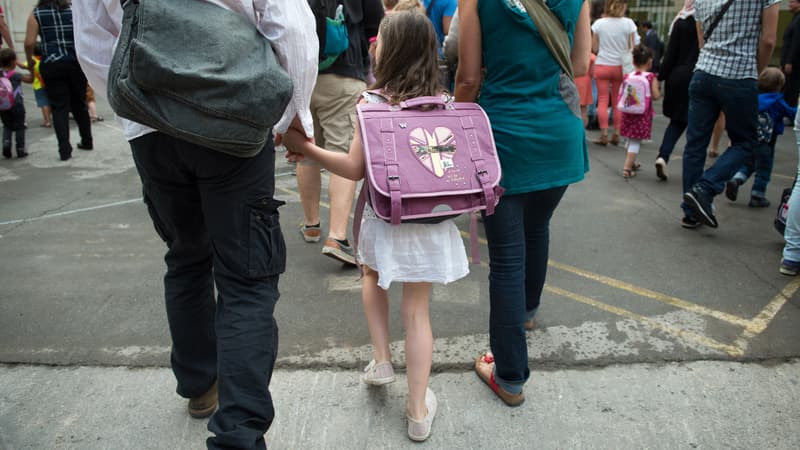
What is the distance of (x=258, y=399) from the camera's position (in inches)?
79.8

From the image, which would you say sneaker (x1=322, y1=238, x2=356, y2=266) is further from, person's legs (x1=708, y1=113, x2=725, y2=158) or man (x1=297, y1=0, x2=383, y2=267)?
person's legs (x1=708, y1=113, x2=725, y2=158)

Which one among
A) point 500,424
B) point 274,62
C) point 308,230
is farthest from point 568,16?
point 308,230

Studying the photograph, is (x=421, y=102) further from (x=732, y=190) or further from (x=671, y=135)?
(x=671, y=135)

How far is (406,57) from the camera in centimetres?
235

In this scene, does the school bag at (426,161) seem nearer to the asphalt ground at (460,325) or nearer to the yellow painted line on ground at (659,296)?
the asphalt ground at (460,325)

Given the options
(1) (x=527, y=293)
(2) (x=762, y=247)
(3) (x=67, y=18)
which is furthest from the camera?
(3) (x=67, y=18)

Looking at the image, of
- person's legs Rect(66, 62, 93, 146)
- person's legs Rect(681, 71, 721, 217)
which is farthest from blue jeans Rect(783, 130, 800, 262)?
person's legs Rect(66, 62, 93, 146)

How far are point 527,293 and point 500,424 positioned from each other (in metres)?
0.75

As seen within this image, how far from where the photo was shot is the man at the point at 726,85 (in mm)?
4418

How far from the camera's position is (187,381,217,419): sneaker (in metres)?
2.55

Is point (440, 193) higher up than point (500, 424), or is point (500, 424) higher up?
point (440, 193)

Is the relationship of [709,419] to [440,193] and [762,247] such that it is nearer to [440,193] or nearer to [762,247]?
[440,193]

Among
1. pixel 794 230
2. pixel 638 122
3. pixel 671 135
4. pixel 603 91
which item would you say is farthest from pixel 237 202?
pixel 603 91

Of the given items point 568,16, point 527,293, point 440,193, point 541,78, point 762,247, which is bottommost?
point 762,247
